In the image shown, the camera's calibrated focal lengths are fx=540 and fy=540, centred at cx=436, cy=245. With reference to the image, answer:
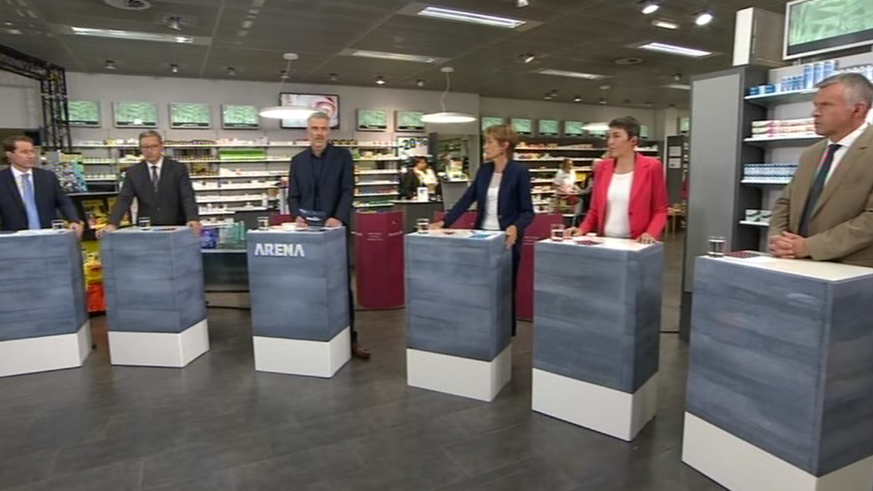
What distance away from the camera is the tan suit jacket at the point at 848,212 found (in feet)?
7.25

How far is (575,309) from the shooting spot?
2875 millimetres

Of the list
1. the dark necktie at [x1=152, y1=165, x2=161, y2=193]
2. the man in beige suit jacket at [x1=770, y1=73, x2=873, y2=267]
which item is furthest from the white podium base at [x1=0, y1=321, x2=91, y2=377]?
the man in beige suit jacket at [x1=770, y1=73, x2=873, y2=267]

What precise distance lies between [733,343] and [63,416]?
141 inches

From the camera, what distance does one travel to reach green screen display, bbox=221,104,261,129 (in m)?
10.1

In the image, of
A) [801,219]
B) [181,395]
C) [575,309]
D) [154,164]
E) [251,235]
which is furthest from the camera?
[154,164]

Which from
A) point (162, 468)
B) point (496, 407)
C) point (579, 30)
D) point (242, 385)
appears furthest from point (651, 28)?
point (162, 468)

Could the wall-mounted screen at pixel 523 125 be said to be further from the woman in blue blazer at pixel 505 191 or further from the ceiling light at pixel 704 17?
the woman in blue blazer at pixel 505 191

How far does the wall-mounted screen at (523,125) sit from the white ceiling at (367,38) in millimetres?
2665

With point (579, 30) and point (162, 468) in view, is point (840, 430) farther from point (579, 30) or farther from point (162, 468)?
point (579, 30)

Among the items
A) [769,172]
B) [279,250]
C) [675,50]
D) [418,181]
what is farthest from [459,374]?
[675,50]

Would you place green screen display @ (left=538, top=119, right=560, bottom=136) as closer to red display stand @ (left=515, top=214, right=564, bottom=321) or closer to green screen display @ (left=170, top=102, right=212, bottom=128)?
green screen display @ (left=170, top=102, right=212, bottom=128)

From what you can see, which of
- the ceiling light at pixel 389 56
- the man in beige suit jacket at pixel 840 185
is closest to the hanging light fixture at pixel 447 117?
the ceiling light at pixel 389 56

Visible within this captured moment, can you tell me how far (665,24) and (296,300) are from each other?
5.74 meters

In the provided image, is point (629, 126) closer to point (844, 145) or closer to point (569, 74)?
point (844, 145)
